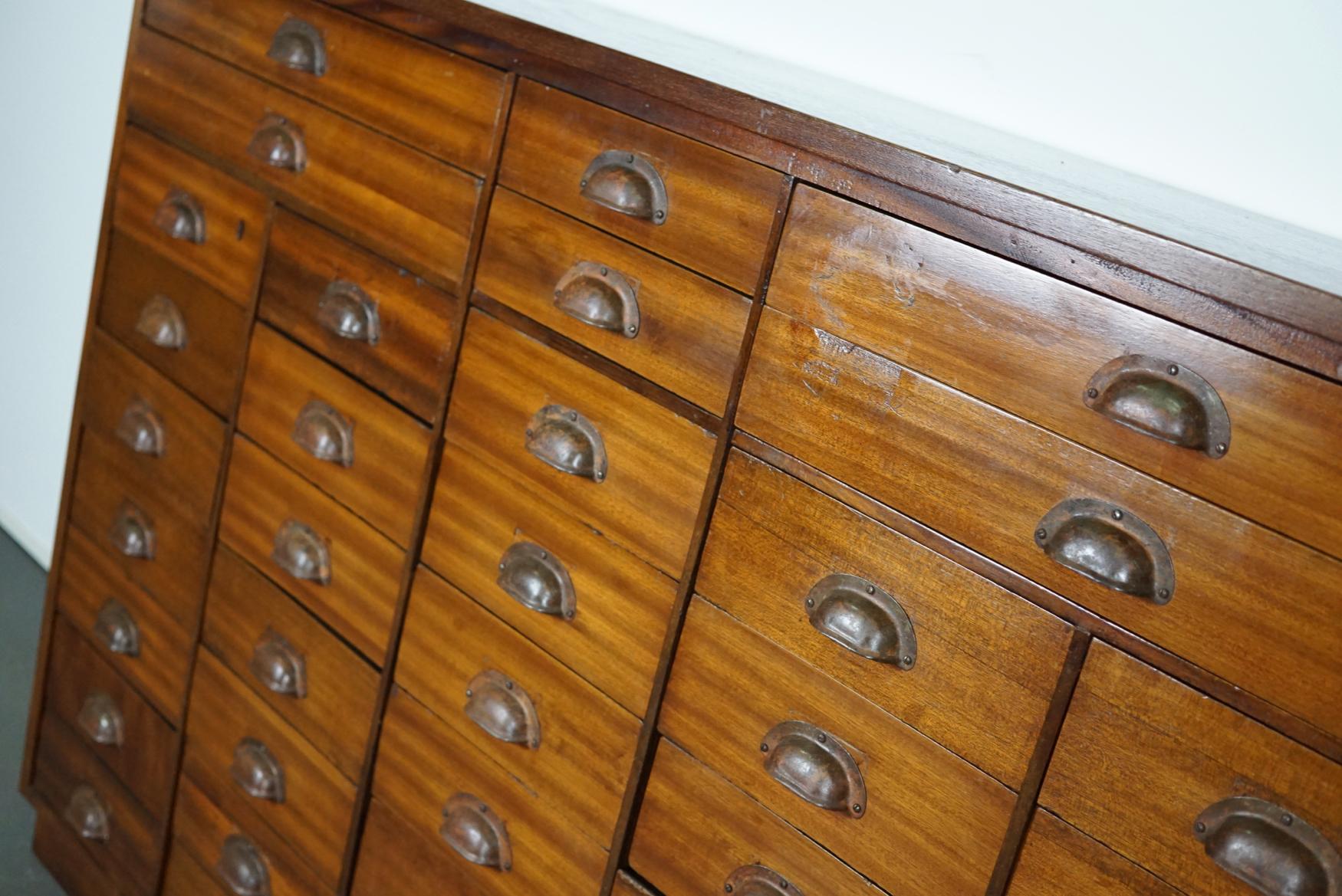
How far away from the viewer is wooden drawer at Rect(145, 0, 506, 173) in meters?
1.77

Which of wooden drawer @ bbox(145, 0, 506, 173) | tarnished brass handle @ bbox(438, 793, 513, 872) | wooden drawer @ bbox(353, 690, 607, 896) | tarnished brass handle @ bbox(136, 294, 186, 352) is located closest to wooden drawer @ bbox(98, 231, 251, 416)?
tarnished brass handle @ bbox(136, 294, 186, 352)

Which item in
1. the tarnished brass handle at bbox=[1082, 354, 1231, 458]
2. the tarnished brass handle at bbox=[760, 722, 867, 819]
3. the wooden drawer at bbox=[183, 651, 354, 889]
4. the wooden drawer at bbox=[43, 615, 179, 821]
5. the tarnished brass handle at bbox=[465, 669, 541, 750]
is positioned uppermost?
the tarnished brass handle at bbox=[1082, 354, 1231, 458]

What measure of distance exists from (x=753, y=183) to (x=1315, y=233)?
0.74 meters

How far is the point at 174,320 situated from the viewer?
2268mm

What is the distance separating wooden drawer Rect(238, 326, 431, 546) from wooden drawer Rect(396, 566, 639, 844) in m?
0.13

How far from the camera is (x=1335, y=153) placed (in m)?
1.68

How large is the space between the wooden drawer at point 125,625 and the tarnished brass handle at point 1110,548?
162cm

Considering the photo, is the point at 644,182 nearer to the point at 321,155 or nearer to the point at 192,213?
the point at 321,155

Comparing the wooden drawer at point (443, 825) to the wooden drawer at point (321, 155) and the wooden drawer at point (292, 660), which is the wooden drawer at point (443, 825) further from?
the wooden drawer at point (321, 155)

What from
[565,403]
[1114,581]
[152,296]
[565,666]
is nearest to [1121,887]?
[1114,581]

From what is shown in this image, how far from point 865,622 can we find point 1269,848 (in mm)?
434

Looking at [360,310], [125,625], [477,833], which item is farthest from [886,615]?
[125,625]

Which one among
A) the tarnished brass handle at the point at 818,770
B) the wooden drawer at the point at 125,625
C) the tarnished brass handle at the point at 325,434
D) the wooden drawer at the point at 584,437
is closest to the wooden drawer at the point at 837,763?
the tarnished brass handle at the point at 818,770

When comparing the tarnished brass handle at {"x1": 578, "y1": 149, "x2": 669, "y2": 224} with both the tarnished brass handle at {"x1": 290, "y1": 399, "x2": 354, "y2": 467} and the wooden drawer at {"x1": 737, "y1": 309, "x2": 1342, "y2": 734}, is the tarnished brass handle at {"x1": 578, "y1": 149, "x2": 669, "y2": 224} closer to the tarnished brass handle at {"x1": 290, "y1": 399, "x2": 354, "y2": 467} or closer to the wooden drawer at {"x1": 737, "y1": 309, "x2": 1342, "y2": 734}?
the wooden drawer at {"x1": 737, "y1": 309, "x2": 1342, "y2": 734}
